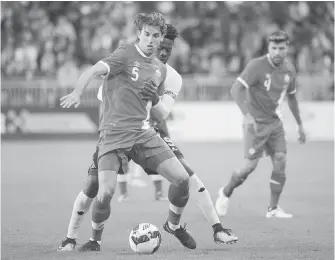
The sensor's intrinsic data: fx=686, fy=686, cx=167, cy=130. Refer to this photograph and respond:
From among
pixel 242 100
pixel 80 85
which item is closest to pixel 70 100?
pixel 80 85

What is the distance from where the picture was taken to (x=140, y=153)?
18.7 ft

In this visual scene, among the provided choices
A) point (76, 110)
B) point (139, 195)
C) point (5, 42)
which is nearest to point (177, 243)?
point (139, 195)

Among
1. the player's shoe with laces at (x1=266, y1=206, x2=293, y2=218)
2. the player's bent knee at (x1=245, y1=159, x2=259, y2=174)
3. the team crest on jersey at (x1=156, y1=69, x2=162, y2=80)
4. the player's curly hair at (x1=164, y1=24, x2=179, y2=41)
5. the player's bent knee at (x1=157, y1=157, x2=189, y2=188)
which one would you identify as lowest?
the player's shoe with laces at (x1=266, y1=206, x2=293, y2=218)

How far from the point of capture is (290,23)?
20438 mm

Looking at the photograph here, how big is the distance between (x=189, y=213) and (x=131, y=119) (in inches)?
112

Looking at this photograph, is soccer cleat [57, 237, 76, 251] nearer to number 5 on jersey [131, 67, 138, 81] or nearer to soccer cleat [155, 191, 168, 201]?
number 5 on jersey [131, 67, 138, 81]

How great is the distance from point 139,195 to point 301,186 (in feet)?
8.58

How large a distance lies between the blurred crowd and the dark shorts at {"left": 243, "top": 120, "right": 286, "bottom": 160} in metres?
10.8

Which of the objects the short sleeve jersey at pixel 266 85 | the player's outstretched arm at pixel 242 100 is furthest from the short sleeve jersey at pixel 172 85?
the short sleeve jersey at pixel 266 85

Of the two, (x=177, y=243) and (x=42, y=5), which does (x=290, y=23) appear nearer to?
(x=42, y=5)

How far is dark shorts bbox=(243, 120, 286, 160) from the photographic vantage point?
8180 millimetres

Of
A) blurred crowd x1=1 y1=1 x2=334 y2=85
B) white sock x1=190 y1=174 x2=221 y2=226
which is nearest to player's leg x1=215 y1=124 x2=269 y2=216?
white sock x1=190 y1=174 x2=221 y2=226

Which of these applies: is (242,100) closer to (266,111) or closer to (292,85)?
(266,111)

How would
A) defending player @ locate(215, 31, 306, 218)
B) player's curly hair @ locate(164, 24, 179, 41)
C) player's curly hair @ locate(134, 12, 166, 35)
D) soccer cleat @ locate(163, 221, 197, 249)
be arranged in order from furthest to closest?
defending player @ locate(215, 31, 306, 218) < player's curly hair @ locate(164, 24, 179, 41) < soccer cleat @ locate(163, 221, 197, 249) < player's curly hair @ locate(134, 12, 166, 35)
